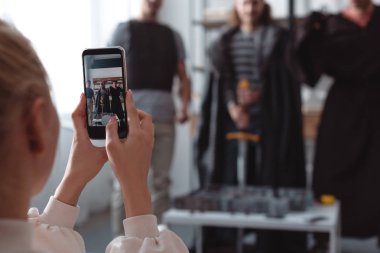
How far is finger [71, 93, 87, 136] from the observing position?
79cm

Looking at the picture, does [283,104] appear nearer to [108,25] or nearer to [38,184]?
[108,25]

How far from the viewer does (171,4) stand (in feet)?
14.5

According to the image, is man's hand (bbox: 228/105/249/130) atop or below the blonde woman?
below

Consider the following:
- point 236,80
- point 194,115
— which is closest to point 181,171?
point 194,115

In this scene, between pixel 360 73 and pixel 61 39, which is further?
pixel 360 73

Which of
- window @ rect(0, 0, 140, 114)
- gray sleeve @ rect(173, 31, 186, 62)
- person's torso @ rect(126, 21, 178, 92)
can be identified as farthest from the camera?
gray sleeve @ rect(173, 31, 186, 62)

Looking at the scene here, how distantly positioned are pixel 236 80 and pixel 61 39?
935mm

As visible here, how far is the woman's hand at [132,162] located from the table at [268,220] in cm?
148

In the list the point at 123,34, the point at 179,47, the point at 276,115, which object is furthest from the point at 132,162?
the point at 179,47

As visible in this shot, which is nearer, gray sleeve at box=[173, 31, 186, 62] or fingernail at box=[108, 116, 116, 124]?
fingernail at box=[108, 116, 116, 124]

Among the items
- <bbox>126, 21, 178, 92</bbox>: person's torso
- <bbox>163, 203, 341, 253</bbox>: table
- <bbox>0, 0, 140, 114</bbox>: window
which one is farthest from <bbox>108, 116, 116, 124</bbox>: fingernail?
<bbox>126, 21, 178, 92</bbox>: person's torso

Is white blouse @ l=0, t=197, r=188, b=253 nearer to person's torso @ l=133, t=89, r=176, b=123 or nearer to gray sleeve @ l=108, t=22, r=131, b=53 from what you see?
gray sleeve @ l=108, t=22, r=131, b=53

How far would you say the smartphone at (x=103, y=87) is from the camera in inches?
30.9

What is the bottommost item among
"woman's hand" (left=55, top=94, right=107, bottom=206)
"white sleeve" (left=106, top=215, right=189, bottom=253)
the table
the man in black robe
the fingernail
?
the table
